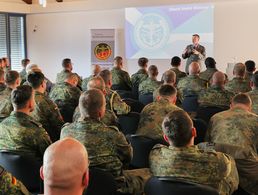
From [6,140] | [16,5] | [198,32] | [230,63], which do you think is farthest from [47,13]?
[6,140]

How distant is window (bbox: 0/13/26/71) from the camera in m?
12.9

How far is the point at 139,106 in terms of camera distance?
19.5 feet

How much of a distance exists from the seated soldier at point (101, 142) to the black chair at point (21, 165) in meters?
0.33

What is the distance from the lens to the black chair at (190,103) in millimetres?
6080

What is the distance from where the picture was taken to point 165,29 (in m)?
11.0

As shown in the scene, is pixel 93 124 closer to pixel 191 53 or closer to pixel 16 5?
pixel 191 53

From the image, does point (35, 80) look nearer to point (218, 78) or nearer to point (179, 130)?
point (218, 78)

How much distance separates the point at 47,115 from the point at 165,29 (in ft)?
23.1

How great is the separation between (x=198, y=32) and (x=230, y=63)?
1.17 metres

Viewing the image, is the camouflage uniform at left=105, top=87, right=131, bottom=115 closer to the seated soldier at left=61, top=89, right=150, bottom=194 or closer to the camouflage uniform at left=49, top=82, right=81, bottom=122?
the camouflage uniform at left=49, top=82, right=81, bottom=122

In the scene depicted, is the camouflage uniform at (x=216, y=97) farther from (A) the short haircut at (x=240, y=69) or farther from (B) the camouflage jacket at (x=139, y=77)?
(B) the camouflage jacket at (x=139, y=77)

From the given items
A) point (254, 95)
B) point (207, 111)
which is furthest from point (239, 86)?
point (207, 111)

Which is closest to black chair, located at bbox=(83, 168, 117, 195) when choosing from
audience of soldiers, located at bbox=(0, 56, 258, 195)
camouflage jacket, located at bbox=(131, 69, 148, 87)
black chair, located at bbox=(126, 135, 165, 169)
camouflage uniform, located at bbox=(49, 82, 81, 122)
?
audience of soldiers, located at bbox=(0, 56, 258, 195)

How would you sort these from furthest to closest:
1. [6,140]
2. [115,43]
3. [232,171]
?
[115,43] < [6,140] < [232,171]
